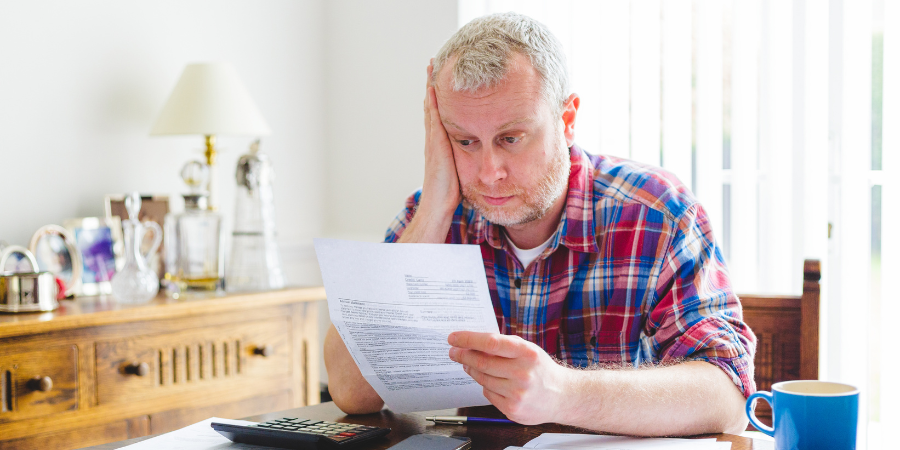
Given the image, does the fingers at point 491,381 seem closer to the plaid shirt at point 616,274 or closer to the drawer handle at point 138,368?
the plaid shirt at point 616,274

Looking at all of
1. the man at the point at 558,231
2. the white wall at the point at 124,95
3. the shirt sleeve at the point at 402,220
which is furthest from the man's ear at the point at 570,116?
the white wall at the point at 124,95

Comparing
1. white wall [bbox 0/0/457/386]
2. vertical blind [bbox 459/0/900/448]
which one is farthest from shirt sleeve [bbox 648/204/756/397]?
white wall [bbox 0/0/457/386]

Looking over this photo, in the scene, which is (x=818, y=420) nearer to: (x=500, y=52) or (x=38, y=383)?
(x=500, y=52)

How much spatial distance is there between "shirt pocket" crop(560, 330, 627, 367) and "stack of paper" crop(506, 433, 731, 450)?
1.02ft

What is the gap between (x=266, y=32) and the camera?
2920 millimetres

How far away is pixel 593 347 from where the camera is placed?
1.30 metres

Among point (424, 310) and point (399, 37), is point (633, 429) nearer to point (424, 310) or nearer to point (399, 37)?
point (424, 310)

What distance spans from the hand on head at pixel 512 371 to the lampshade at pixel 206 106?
1.62 meters

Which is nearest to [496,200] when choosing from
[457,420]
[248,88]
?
[457,420]

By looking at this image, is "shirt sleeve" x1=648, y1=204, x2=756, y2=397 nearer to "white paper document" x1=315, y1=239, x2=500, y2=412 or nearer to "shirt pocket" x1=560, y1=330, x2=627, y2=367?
"shirt pocket" x1=560, y1=330, x2=627, y2=367

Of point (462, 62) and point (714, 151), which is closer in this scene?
point (462, 62)

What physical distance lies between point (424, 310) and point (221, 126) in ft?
5.17

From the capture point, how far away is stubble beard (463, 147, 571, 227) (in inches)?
50.3

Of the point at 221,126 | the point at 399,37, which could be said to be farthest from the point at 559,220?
the point at 399,37
